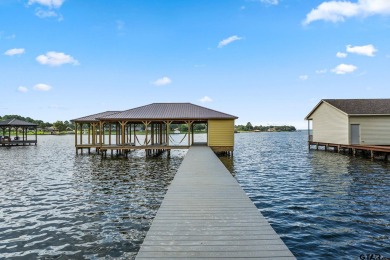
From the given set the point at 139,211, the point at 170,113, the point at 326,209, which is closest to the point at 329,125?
the point at 170,113

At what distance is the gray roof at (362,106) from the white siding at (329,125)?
0.60 meters

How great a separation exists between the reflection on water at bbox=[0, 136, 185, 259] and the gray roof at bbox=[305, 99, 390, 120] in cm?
2398

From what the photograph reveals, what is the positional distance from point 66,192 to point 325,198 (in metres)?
12.2

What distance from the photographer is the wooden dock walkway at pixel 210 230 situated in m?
4.80

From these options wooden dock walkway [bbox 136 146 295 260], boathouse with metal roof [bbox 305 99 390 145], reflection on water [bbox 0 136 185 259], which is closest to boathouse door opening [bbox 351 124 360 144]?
boathouse with metal roof [bbox 305 99 390 145]

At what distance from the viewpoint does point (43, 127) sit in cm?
15038

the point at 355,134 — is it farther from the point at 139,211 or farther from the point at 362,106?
the point at 139,211

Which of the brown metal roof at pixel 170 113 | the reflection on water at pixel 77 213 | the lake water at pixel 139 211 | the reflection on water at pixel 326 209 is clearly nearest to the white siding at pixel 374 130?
the reflection on water at pixel 326 209

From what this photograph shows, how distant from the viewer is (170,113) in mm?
29266

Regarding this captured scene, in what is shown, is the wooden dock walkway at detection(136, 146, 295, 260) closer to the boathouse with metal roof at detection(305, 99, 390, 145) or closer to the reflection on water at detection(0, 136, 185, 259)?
the reflection on water at detection(0, 136, 185, 259)

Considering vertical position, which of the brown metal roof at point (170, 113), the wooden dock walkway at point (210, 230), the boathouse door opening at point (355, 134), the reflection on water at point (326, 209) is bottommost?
the reflection on water at point (326, 209)

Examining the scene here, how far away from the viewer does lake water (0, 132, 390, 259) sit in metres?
7.43

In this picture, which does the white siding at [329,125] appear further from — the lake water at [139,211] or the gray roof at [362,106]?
the lake water at [139,211]

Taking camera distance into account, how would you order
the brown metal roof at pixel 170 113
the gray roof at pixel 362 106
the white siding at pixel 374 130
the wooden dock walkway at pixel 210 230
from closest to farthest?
the wooden dock walkway at pixel 210 230, the brown metal roof at pixel 170 113, the gray roof at pixel 362 106, the white siding at pixel 374 130
